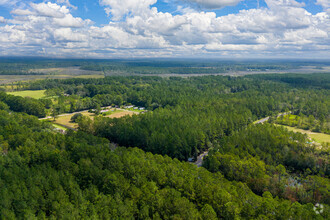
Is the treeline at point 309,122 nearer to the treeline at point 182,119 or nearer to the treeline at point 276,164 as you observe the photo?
the treeline at point 182,119

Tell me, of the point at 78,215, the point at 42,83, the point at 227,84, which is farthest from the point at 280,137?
the point at 42,83

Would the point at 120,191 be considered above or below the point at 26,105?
below

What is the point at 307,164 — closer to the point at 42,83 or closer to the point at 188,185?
the point at 188,185

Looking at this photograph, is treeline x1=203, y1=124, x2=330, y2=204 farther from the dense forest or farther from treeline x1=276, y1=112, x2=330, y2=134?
treeline x1=276, y1=112, x2=330, y2=134

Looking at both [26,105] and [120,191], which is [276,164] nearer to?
[120,191]

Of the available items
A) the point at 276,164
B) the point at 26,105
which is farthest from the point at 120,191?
the point at 26,105

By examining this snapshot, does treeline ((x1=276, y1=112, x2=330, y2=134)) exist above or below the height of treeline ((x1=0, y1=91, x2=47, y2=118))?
below

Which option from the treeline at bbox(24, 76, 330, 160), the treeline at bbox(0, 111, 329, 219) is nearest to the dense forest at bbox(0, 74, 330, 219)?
the treeline at bbox(0, 111, 329, 219)
